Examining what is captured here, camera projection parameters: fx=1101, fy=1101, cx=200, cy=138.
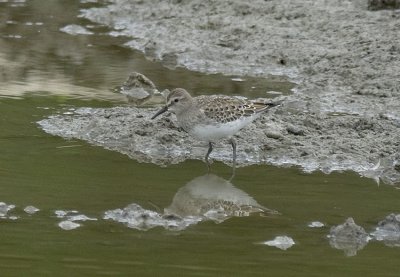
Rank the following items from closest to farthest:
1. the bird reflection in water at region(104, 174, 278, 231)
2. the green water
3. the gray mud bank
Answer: the green water < the bird reflection in water at region(104, 174, 278, 231) < the gray mud bank

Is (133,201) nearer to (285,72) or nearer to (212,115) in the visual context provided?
(212,115)

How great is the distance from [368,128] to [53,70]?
449cm

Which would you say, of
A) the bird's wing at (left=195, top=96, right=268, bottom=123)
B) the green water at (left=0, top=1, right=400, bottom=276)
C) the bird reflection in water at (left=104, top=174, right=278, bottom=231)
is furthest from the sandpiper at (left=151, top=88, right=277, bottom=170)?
the bird reflection in water at (left=104, top=174, right=278, bottom=231)

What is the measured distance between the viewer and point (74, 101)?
500 inches

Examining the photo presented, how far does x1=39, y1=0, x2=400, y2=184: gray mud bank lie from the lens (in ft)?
36.3

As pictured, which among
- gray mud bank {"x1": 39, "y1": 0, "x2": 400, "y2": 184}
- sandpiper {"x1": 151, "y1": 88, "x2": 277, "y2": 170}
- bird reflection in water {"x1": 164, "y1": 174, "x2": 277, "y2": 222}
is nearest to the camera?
bird reflection in water {"x1": 164, "y1": 174, "x2": 277, "y2": 222}

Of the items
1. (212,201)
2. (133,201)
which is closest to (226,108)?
(212,201)

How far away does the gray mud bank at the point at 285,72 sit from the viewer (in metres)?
11.1

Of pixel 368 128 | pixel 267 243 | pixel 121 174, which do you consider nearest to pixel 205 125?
pixel 121 174

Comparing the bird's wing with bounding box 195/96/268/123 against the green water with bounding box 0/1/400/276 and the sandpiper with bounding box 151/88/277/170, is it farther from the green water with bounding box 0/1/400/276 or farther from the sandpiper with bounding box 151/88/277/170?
the green water with bounding box 0/1/400/276

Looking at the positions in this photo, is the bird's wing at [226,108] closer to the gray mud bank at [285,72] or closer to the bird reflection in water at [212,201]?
the gray mud bank at [285,72]

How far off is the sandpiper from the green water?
1.00 feet

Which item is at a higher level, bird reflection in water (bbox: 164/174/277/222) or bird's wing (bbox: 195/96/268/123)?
bird's wing (bbox: 195/96/268/123)

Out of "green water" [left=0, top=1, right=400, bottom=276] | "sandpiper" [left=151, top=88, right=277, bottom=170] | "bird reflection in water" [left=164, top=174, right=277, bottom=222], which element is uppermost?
"sandpiper" [left=151, top=88, right=277, bottom=170]
